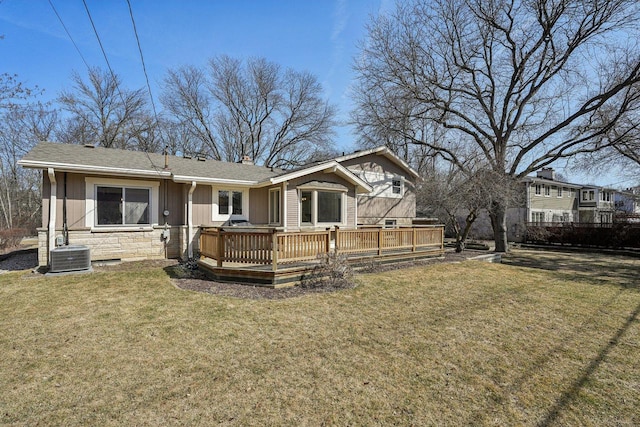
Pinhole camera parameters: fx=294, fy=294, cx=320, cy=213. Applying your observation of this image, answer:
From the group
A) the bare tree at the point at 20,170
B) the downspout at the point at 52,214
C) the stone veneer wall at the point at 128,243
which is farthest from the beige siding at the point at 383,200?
the bare tree at the point at 20,170

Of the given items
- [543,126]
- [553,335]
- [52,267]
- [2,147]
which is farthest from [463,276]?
[2,147]

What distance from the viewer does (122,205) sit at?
9.87 meters

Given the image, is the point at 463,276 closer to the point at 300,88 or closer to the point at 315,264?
the point at 315,264

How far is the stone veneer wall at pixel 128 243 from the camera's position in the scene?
9.02 metres

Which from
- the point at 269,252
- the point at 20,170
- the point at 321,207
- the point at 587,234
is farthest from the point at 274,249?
the point at 20,170

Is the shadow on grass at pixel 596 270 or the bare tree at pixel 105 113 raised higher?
the bare tree at pixel 105 113

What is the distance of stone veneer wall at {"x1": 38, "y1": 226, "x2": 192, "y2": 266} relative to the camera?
Answer: 355 inches

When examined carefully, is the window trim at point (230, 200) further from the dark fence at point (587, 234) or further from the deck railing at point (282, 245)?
the dark fence at point (587, 234)

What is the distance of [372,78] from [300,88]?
1626 centimetres

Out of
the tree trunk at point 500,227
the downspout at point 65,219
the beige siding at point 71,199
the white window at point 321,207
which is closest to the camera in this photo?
the beige siding at point 71,199

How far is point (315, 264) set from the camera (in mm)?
7965

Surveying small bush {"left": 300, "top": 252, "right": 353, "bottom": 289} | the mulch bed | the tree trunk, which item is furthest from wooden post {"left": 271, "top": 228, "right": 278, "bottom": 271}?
the tree trunk

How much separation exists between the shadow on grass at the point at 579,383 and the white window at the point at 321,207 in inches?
349

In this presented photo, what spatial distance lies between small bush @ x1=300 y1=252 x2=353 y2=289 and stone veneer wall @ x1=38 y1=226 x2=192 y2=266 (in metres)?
5.23
